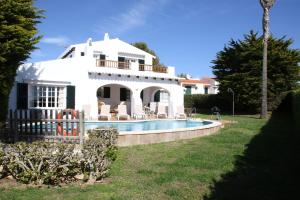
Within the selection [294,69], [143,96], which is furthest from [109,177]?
[294,69]

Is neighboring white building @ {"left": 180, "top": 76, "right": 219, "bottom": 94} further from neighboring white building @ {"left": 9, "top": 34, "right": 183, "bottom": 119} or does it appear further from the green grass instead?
the green grass

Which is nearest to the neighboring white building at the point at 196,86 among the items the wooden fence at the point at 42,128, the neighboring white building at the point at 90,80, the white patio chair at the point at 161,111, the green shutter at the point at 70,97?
the neighboring white building at the point at 90,80

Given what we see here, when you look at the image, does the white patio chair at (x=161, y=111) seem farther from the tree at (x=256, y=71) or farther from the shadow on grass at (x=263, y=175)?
the shadow on grass at (x=263, y=175)

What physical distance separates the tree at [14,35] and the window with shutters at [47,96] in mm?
11731

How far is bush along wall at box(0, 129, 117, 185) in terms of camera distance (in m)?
7.78

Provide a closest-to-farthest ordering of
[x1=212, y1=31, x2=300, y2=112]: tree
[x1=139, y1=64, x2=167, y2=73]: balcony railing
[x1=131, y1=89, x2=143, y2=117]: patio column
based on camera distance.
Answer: [x1=131, y1=89, x2=143, y2=117]: patio column < [x1=139, y1=64, x2=167, y2=73]: balcony railing < [x1=212, y1=31, x2=300, y2=112]: tree

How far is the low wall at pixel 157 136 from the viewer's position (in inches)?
→ 539

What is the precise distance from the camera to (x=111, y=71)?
27344 millimetres

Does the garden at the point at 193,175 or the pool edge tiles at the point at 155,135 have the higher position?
the pool edge tiles at the point at 155,135

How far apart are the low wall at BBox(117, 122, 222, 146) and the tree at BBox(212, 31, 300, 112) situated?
17.7m

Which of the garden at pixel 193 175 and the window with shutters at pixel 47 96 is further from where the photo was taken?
the window with shutters at pixel 47 96

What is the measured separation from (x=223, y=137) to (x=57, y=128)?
26.1 ft

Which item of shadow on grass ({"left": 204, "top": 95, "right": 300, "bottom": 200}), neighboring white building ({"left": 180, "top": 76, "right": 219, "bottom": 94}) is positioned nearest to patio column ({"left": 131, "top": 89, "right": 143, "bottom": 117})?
shadow on grass ({"left": 204, "top": 95, "right": 300, "bottom": 200})

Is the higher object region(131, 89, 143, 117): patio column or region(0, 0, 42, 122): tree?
region(0, 0, 42, 122): tree
